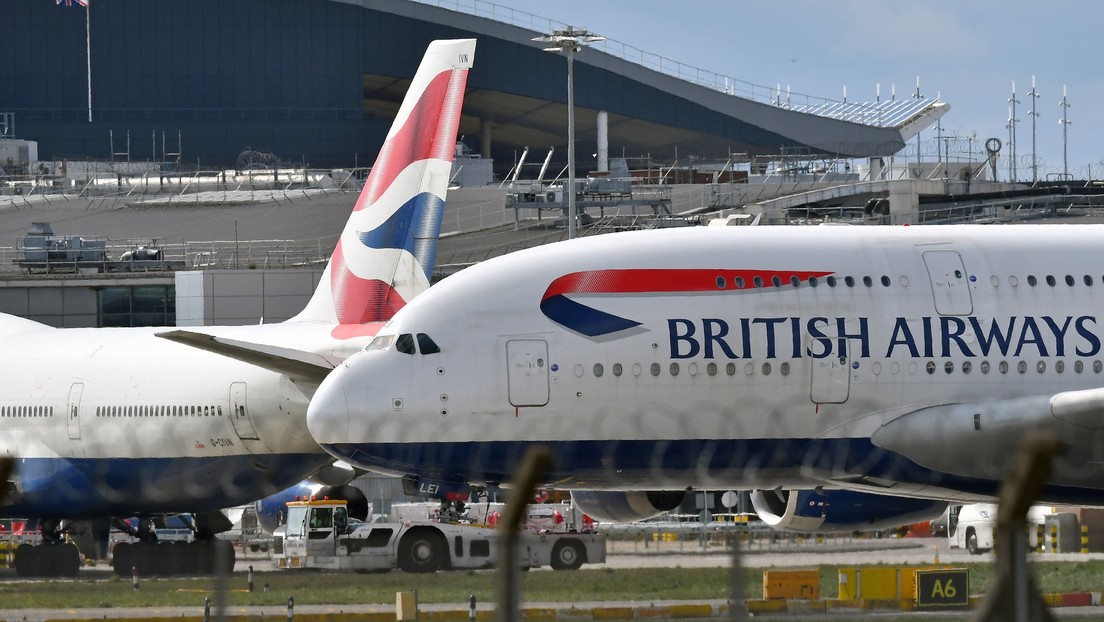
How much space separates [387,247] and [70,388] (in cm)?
737

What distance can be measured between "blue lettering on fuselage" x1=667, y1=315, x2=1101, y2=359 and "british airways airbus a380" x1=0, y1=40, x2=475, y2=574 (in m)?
13.3

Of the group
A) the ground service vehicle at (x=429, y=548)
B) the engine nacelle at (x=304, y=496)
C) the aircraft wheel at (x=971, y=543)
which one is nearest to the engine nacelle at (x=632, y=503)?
the ground service vehicle at (x=429, y=548)

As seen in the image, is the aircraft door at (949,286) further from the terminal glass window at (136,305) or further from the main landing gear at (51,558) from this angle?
the terminal glass window at (136,305)

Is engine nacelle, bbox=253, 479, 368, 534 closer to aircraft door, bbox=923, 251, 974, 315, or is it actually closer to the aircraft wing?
the aircraft wing

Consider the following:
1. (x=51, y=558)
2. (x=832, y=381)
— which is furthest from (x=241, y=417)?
(x=832, y=381)

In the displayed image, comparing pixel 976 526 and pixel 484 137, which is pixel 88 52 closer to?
pixel 484 137

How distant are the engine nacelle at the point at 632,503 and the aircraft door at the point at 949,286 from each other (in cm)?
466

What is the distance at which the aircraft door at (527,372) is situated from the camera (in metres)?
20.3

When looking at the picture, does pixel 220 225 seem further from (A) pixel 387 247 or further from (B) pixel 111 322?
(A) pixel 387 247

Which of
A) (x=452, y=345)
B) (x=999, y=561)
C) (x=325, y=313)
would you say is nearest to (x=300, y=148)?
(x=325, y=313)

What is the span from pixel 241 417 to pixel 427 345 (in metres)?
14.5

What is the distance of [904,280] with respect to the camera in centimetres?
2128

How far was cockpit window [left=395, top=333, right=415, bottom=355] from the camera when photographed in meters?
20.4

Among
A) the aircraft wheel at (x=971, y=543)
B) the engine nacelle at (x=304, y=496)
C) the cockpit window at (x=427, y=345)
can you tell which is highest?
the cockpit window at (x=427, y=345)
